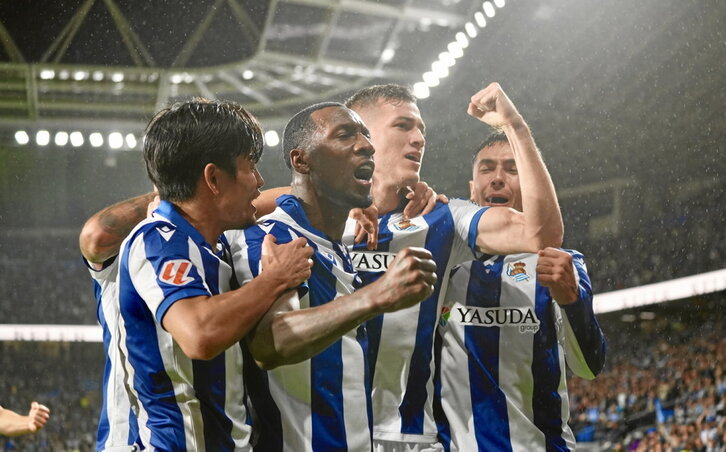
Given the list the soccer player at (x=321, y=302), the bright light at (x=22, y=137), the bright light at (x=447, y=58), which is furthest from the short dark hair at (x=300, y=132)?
the bright light at (x=22, y=137)

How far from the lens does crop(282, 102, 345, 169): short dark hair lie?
139 cm

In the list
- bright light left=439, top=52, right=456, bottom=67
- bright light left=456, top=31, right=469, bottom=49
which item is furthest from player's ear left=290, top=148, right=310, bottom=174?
bright light left=456, top=31, right=469, bottom=49

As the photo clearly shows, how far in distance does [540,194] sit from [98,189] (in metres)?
2.28

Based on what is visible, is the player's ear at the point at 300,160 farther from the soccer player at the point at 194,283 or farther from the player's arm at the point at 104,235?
the player's arm at the point at 104,235

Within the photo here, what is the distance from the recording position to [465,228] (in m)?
1.68

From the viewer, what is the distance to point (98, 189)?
3262 mm

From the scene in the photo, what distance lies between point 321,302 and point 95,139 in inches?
91.0

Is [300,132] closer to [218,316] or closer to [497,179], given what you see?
[218,316]

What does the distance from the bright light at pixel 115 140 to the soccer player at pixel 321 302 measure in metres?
1.89

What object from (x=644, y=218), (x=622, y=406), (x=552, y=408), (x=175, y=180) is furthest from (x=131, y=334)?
(x=622, y=406)

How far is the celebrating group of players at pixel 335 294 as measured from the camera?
999 mm

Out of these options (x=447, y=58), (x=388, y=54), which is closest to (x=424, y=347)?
(x=447, y=58)

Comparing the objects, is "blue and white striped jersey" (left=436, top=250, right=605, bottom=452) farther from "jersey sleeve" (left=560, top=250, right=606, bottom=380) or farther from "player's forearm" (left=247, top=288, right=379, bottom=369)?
"player's forearm" (left=247, top=288, right=379, bottom=369)

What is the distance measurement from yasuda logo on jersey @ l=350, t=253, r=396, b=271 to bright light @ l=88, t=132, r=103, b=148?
1.92 m
